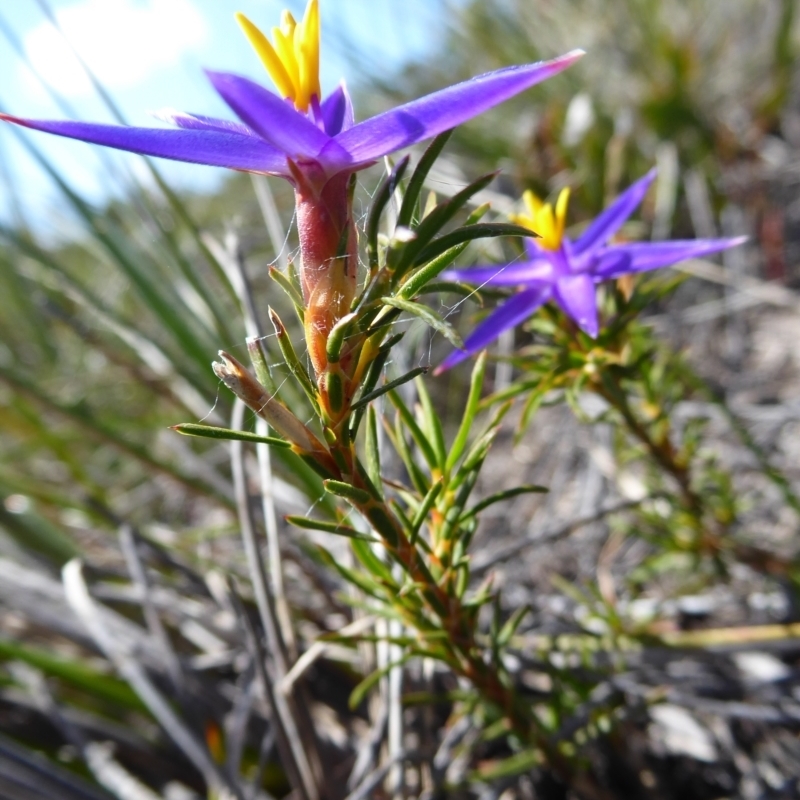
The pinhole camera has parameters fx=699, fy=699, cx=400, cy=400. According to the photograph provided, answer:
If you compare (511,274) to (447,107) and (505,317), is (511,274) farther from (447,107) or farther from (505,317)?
(447,107)

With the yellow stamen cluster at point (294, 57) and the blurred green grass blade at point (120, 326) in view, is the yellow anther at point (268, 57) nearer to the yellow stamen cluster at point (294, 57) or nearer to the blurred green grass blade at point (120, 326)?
the yellow stamen cluster at point (294, 57)

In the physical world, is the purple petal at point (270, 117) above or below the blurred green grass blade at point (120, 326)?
below

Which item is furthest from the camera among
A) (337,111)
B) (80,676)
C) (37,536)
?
(37,536)

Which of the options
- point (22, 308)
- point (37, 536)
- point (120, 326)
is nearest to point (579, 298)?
point (120, 326)

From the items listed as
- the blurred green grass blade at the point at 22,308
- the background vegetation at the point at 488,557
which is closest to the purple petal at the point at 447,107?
the background vegetation at the point at 488,557

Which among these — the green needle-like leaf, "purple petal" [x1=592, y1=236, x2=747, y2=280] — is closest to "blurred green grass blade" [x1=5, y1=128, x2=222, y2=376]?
"purple petal" [x1=592, y1=236, x2=747, y2=280]
